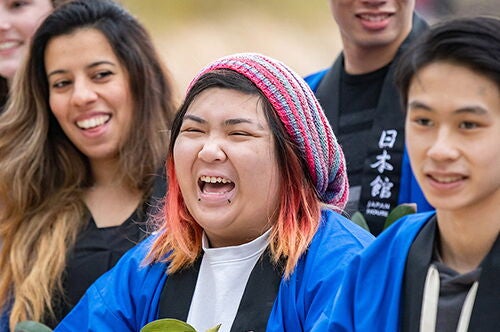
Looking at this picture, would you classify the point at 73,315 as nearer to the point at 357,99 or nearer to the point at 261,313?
the point at 261,313

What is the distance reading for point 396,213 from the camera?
294 cm

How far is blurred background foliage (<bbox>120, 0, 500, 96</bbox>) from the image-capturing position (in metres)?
9.48

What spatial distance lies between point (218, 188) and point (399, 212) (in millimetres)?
620

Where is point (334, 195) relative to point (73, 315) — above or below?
above

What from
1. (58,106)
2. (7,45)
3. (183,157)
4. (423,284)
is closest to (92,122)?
(58,106)

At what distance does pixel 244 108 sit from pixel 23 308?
1.05 metres

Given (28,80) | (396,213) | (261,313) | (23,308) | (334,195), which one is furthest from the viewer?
(28,80)

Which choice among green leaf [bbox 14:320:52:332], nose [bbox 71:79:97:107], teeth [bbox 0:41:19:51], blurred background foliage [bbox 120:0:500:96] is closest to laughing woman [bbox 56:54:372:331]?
green leaf [bbox 14:320:52:332]

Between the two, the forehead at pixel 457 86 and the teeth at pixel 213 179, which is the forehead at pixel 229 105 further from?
the forehead at pixel 457 86

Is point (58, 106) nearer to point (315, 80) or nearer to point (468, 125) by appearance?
point (315, 80)

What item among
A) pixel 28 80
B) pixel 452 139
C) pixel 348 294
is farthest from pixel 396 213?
pixel 28 80

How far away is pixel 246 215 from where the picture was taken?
2.52 meters

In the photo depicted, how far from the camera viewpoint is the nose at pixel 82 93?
327 cm

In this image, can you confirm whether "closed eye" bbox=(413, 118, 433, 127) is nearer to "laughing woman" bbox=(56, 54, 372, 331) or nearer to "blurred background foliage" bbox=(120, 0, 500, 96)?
"laughing woman" bbox=(56, 54, 372, 331)
